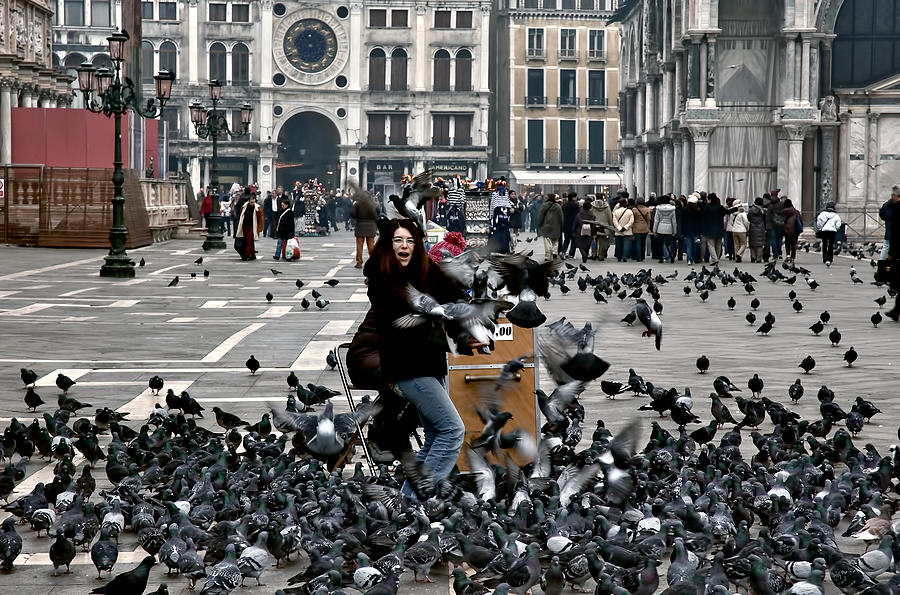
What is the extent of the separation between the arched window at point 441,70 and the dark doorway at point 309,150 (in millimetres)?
5971

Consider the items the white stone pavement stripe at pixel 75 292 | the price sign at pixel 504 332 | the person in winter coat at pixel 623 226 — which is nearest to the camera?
the price sign at pixel 504 332

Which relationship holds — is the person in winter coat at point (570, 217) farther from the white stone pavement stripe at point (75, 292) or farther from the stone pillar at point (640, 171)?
the stone pillar at point (640, 171)

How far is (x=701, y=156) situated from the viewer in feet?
124

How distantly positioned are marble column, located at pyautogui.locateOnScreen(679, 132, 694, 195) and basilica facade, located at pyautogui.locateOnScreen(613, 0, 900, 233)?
0.05 m

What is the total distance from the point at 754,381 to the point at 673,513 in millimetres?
4188

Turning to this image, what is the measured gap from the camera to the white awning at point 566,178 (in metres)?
72.2

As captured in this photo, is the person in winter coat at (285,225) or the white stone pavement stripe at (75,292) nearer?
the white stone pavement stripe at (75,292)

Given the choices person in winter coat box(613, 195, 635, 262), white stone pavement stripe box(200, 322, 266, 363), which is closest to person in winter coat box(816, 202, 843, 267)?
person in winter coat box(613, 195, 635, 262)

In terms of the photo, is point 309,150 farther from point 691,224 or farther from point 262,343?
point 262,343

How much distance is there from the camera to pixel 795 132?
1457 inches

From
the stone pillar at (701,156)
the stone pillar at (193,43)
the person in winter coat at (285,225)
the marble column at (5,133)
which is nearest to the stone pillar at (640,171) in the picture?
the stone pillar at (701,156)

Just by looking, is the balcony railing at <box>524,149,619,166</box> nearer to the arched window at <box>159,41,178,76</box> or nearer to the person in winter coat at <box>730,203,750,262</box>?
the arched window at <box>159,41,178,76</box>

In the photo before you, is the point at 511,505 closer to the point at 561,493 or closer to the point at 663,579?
the point at 561,493

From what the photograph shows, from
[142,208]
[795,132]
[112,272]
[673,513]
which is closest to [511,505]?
[673,513]
